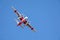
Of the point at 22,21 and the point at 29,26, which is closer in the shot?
the point at 22,21

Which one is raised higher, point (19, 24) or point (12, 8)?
point (12, 8)

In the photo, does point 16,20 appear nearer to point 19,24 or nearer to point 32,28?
point 19,24

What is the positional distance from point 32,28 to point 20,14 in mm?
4637

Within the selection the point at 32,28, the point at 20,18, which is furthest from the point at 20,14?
the point at 32,28

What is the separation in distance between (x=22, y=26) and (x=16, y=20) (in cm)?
167

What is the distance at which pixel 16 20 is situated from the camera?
150 feet

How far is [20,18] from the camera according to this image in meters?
45.7

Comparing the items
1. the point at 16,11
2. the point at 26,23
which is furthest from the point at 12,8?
the point at 26,23

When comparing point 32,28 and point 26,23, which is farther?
point 32,28

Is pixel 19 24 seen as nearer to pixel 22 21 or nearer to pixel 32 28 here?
pixel 22 21

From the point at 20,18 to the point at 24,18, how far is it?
73cm

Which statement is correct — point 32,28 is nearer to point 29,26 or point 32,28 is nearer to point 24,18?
point 29,26

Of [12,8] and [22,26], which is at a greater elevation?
[12,8]

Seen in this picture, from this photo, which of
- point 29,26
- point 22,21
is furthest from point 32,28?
point 22,21
